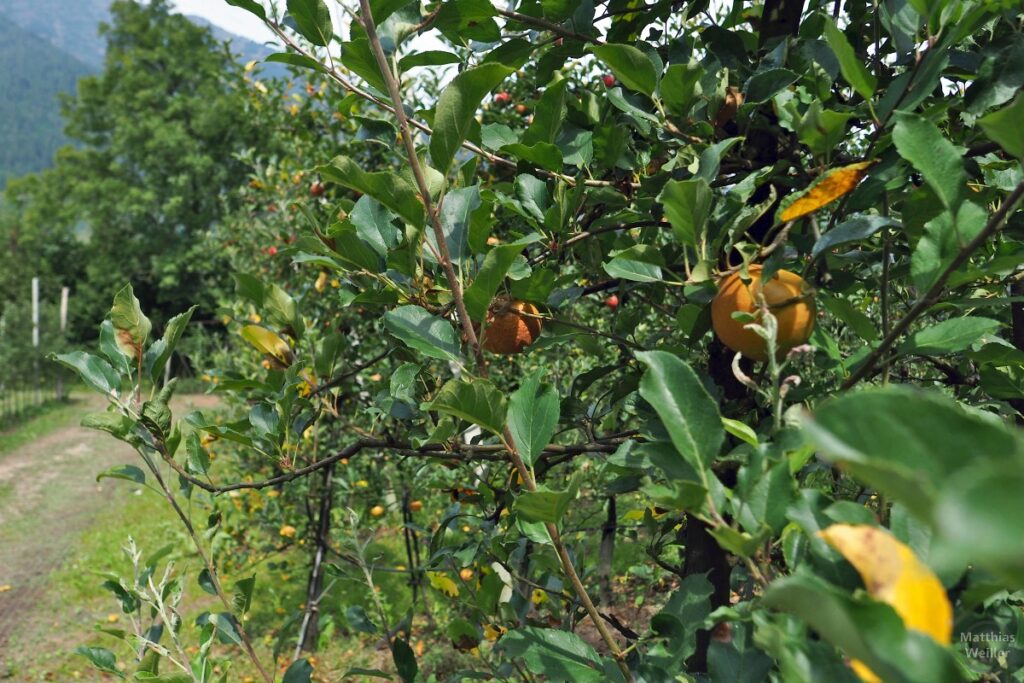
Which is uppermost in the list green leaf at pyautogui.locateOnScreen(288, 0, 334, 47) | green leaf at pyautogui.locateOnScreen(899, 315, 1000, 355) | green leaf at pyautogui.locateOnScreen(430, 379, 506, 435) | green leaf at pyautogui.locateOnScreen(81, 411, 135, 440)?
green leaf at pyautogui.locateOnScreen(288, 0, 334, 47)

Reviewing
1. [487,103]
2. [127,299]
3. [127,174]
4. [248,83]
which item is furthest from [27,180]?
[127,299]

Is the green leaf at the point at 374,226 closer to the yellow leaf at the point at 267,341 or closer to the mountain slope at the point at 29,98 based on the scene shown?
the yellow leaf at the point at 267,341

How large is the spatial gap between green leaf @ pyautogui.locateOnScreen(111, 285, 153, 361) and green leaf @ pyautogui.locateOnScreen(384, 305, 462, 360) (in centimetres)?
49

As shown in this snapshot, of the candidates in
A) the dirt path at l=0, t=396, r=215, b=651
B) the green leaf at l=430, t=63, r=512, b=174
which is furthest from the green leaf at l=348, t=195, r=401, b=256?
the dirt path at l=0, t=396, r=215, b=651

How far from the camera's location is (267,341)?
1437 mm

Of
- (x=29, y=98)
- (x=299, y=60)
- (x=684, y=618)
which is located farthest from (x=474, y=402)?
(x=29, y=98)

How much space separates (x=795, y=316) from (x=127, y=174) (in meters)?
25.6

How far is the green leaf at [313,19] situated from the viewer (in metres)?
0.89

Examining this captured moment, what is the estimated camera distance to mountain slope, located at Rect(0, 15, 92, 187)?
106 meters

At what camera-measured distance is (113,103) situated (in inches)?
892

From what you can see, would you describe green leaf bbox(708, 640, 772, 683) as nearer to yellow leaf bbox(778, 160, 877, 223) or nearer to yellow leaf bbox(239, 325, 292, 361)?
yellow leaf bbox(778, 160, 877, 223)

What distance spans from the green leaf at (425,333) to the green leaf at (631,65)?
412 millimetres

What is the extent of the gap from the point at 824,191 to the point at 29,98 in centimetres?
14047

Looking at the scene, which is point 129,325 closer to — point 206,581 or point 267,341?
point 267,341
